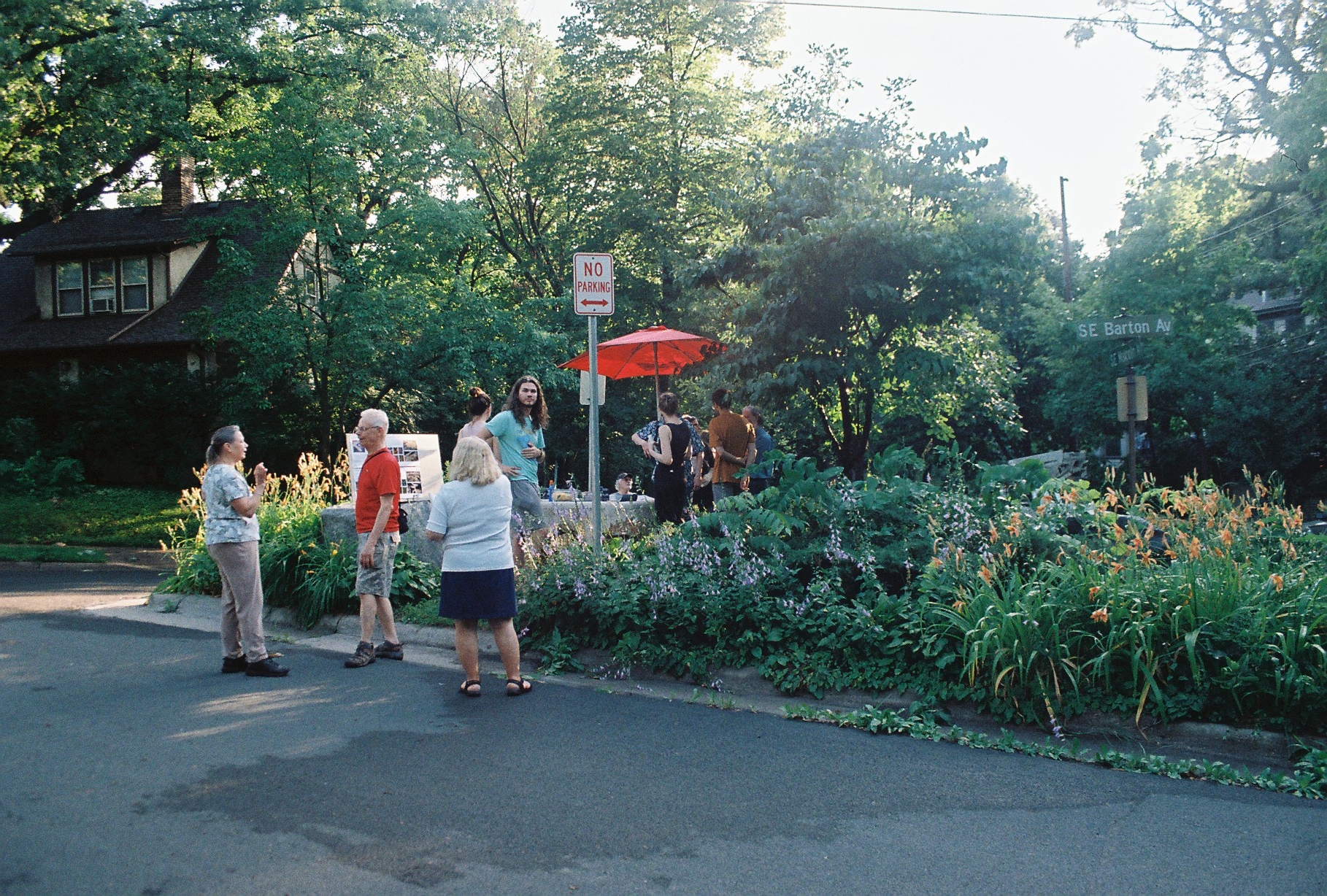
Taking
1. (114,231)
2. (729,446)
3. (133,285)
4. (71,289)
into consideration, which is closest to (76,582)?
(729,446)

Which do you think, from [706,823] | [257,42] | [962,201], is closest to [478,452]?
[706,823]

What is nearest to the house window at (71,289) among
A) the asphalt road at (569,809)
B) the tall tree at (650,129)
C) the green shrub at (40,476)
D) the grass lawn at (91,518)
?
the green shrub at (40,476)

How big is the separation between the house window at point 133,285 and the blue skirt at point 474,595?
89.9 ft

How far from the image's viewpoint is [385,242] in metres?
21.7

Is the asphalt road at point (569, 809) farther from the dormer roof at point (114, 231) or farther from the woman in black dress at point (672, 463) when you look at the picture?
the dormer roof at point (114, 231)

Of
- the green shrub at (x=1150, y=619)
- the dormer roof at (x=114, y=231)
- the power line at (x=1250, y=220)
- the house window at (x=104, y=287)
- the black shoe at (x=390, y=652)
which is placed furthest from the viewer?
the house window at (x=104, y=287)

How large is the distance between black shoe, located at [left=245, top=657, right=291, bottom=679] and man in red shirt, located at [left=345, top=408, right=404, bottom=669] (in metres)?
0.48

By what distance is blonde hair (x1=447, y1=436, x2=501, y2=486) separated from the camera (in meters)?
6.47

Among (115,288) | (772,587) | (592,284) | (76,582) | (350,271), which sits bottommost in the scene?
(76,582)

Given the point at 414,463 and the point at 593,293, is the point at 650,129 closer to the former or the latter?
the point at 414,463

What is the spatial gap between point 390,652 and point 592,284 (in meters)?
3.43

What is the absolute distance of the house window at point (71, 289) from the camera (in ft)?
97.9

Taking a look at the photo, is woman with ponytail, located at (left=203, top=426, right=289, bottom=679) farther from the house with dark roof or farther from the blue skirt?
the house with dark roof

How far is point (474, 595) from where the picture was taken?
21.0 ft
